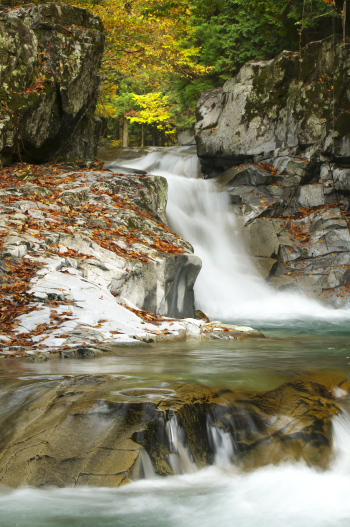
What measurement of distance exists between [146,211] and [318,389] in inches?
264

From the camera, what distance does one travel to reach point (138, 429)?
338 cm

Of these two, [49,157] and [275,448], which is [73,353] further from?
[49,157]

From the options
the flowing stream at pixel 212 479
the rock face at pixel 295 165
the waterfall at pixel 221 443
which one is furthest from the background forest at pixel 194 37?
the waterfall at pixel 221 443

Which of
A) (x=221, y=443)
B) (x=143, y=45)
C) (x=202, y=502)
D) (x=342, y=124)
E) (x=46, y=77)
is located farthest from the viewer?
(x=143, y=45)

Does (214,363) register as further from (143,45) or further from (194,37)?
(194,37)

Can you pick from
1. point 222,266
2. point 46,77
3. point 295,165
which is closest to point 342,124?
point 295,165

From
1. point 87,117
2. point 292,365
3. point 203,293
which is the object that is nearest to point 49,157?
point 87,117

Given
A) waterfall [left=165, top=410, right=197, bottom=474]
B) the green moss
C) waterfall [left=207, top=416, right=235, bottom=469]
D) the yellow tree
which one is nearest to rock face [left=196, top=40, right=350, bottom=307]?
the green moss

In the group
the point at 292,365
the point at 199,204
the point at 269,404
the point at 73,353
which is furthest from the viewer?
the point at 199,204

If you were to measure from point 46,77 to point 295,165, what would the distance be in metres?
7.11

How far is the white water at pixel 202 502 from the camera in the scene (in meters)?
3.02

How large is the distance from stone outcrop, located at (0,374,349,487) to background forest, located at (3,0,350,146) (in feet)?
29.9

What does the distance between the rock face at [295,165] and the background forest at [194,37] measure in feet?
3.70

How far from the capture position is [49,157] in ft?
43.6
